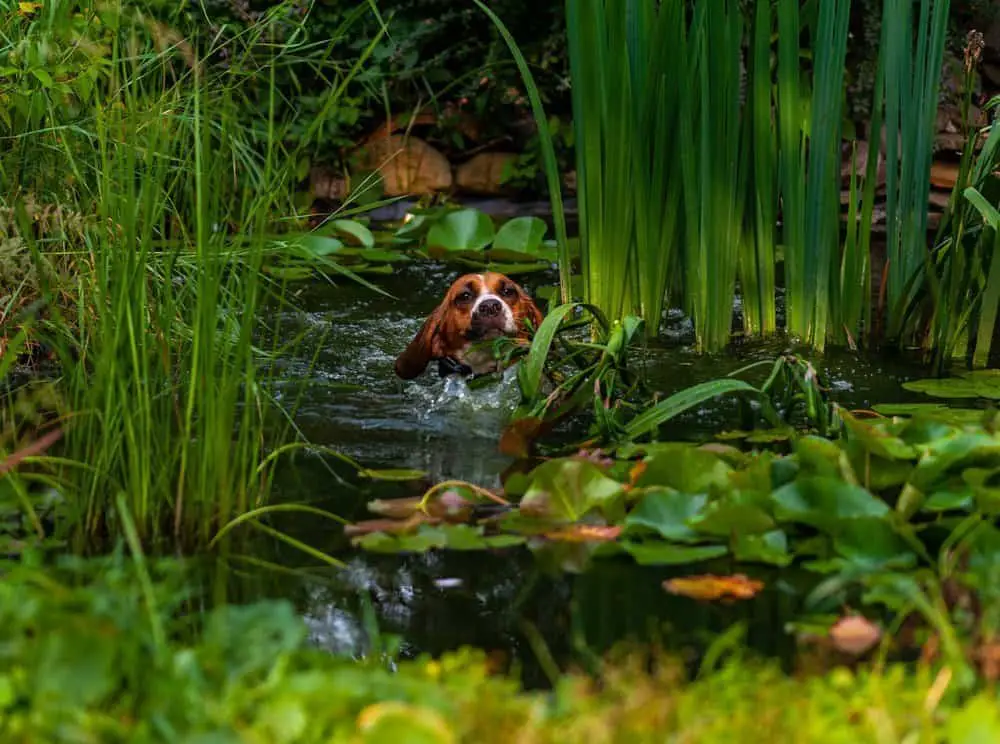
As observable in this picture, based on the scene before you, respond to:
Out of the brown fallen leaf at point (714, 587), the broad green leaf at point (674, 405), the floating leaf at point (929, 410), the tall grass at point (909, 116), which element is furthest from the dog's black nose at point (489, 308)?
the brown fallen leaf at point (714, 587)

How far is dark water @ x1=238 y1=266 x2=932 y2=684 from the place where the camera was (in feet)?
9.01

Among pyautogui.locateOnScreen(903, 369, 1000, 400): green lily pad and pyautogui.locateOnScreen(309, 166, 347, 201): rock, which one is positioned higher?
pyautogui.locateOnScreen(309, 166, 347, 201): rock

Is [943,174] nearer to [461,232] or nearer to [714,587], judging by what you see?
[461,232]

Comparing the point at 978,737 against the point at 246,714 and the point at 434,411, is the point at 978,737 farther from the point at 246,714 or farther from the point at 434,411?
the point at 434,411

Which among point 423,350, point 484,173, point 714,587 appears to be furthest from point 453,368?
point 484,173

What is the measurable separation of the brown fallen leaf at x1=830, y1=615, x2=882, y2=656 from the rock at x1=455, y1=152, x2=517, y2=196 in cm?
689

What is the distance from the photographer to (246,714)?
210 cm

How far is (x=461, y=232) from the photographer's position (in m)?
7.56

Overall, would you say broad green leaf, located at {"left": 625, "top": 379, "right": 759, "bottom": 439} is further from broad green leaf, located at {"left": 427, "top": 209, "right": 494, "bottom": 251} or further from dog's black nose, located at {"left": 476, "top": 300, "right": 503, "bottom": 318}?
broad green leaf, located at {"left": 427, "top": 209, "right": 494, "bottom": 251}

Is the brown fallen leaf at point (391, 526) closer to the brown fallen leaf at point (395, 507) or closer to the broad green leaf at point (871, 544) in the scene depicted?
the brown fallen leaf at point (395, 507)

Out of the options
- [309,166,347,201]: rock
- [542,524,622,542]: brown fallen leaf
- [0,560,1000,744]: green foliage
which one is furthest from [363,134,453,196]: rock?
[0,560,1000,744]: green foliage

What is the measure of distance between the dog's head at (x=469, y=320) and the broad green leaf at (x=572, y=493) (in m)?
1.52

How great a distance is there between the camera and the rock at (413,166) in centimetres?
922

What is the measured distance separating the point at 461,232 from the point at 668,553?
467 cm
